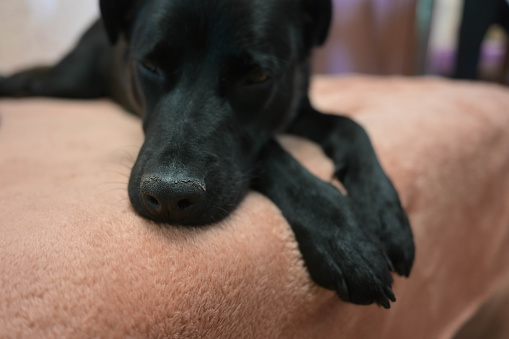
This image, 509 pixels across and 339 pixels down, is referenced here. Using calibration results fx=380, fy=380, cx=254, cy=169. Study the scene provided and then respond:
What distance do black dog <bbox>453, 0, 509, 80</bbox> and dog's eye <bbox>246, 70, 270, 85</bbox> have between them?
1930 mm

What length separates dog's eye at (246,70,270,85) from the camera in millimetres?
869

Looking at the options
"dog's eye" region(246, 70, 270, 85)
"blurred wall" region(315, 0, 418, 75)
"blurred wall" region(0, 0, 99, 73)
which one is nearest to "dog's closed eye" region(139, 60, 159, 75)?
"dog's eye" region(246, 70, 270, 85)

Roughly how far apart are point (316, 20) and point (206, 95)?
1.68ft

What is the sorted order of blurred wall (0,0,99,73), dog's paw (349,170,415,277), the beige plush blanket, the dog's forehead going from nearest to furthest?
the beige plush blanket, dog's paw (349,170,415,277), the dog's forehead, blurred wall (0,0,99,73)

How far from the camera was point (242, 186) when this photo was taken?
77 cm

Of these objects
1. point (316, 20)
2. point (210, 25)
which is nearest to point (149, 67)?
point (210, 25)

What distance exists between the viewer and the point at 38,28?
83.1 inches

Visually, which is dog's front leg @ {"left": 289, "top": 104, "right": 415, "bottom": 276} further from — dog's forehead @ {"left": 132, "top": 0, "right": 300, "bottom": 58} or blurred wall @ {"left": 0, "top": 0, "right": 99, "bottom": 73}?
blurred wall @ {"left": 0, "top": 0, "right": 99, "bottom": 73}


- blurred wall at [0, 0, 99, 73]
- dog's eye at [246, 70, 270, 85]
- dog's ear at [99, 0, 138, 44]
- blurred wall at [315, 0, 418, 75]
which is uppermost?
dog's eye at [246, 70, 270, 85]

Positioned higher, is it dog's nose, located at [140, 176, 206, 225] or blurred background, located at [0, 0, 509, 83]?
dog's nose, located at [140, 176, 206, 225]

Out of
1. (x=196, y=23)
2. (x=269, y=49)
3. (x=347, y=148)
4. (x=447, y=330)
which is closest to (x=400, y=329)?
(x=447, y=330)

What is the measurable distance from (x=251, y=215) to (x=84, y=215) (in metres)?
0.29

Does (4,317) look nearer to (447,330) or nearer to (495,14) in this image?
(447,330)

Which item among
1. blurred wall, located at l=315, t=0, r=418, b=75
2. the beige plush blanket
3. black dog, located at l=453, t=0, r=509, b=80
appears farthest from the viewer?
blurred wall, located at l=315, t=0, r=418, b=75
